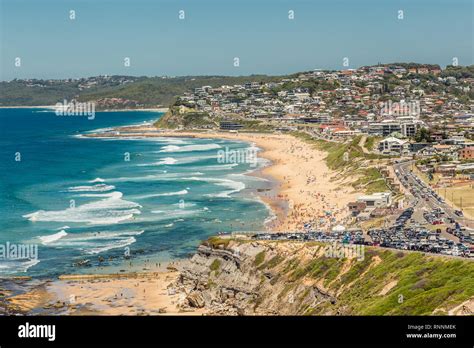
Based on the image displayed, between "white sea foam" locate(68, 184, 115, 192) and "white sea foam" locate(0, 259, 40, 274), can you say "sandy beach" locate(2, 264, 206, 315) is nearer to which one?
"white sea foam" locate(0, 259, 40, 274)

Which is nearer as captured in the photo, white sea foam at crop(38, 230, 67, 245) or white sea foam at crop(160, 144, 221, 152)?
white sea foam at crop(38, 230, 67, 245)

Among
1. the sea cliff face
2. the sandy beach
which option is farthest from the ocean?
the sea cliff face

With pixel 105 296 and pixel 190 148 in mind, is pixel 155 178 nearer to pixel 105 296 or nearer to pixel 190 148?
pixel 190 148

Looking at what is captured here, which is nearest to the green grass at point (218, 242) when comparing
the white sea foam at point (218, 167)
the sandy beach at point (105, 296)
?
the sandy beach at point (105, 296)

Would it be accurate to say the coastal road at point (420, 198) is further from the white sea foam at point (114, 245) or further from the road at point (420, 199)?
the white sea foam at point (114, 245)

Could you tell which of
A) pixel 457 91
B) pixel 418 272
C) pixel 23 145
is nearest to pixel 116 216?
pixel 418 272
